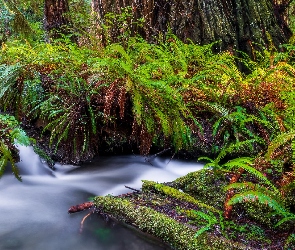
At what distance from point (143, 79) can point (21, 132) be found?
1.21 metres

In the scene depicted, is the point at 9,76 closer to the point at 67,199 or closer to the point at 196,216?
the point at 67,199

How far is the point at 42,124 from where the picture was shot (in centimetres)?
379

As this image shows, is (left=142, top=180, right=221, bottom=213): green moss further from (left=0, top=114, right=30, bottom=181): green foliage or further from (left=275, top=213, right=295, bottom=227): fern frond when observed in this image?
(left=0, top=114, right=30, bottom=181): green foliage

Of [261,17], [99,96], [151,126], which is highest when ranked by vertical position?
[261,17]

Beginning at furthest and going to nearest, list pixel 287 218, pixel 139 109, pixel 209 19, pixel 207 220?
pixel 209 19, pixel 139 109, pixel 207 220, pixel 287 218

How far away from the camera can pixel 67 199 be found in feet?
9.12

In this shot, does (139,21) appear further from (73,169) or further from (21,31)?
(73,169)

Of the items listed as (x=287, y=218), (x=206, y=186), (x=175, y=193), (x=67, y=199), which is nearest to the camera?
(x=287, y=218)

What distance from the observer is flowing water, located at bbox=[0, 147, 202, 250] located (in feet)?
6.92

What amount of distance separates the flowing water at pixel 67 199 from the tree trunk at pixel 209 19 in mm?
2822

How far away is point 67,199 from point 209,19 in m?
4.07

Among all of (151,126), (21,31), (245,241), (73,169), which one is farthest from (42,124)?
(245,241)

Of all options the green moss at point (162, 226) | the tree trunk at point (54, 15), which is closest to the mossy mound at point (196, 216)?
the green moss at point (162, 226)

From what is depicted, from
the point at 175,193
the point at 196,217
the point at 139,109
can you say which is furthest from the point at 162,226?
the point at 139,109
